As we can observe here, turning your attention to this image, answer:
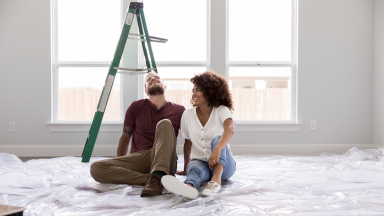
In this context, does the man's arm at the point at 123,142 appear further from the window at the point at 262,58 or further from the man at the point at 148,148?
the window at the point at 262,58

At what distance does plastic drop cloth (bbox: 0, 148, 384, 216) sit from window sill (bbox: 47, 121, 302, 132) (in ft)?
3.36

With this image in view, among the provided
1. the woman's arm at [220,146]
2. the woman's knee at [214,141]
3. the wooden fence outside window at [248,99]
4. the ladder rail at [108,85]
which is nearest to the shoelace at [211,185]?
the woman's arm at [220,146]

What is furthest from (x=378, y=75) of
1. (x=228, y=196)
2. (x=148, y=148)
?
(x=148, y=148)

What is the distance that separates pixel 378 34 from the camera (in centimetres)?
321

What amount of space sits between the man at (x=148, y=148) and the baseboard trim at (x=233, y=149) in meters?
1.21

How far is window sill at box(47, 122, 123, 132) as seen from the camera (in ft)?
10.2

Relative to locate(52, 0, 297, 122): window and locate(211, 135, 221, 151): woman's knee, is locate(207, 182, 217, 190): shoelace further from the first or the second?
locate(52, 0, 297, 122): window

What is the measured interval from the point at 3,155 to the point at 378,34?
4158 mm

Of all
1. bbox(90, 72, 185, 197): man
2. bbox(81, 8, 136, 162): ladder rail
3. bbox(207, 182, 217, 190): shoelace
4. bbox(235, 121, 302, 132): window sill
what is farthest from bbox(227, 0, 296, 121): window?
bbox(207, 182, 217, 190): shoelace

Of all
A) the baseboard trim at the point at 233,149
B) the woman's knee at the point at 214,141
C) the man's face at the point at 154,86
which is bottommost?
the baseboard trim at the point at 233,149

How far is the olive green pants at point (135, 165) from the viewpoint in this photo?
5.09 feet

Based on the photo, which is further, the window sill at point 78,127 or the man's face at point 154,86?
the window sill at point 78,127

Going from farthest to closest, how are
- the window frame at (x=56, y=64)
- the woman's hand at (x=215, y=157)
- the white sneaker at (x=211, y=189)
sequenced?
the window frame at (x=56, y=64) < the woman's hand at (x=215, y=157) < the white sneaker at (x=211, y=189)

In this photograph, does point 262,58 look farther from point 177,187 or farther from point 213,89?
point 177,187
